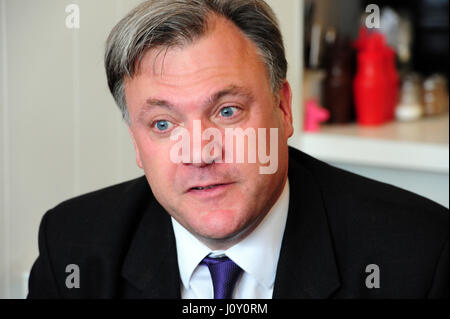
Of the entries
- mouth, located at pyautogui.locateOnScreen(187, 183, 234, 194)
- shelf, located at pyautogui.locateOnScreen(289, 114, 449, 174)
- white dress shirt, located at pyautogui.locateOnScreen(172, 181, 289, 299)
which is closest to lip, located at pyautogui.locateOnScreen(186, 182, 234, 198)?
mouth, located at pyautogui.locateOnScreen(187, 183, 234, 194)

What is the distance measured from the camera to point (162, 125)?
0.82m

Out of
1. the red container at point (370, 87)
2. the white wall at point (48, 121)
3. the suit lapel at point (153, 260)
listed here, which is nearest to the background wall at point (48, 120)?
the white wall at point (48, 121)

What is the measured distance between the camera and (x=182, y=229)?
36.8 inches

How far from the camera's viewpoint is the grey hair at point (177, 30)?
79 centimetres

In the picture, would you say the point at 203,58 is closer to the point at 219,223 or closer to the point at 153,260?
the point at 219,223

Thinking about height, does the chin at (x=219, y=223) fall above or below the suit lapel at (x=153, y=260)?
above

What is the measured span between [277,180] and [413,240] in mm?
199

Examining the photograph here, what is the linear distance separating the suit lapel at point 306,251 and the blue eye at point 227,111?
19 cm

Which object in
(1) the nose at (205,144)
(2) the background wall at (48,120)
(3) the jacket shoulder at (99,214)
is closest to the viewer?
(1) the nose at (205,144)

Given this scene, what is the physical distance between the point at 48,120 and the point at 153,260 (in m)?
0.45

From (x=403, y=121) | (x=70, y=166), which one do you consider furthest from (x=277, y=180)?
(x=403, y=121)

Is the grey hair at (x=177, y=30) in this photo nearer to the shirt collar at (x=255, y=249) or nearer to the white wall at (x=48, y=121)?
the shirt collar at (x=255, y=249)

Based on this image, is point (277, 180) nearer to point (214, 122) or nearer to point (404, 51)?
point (214, 122)

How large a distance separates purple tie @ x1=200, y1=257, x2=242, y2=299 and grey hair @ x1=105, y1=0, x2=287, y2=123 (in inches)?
8.4
